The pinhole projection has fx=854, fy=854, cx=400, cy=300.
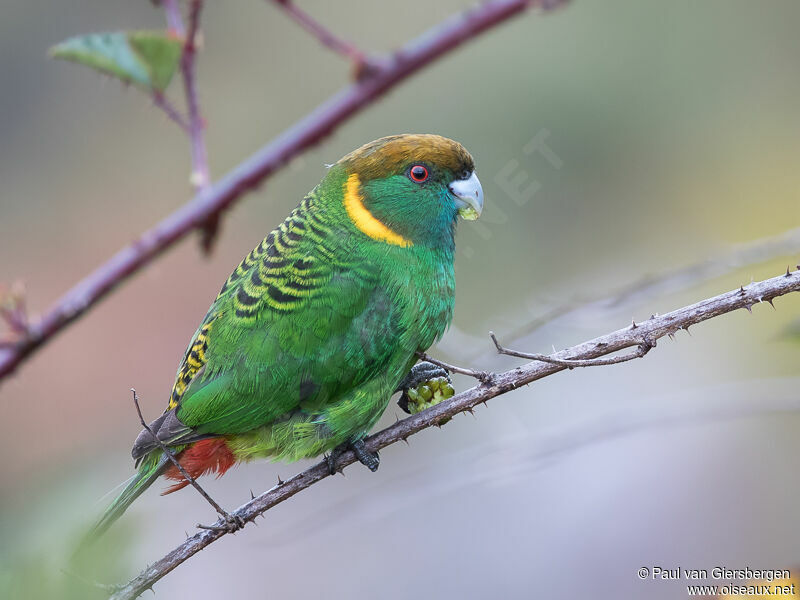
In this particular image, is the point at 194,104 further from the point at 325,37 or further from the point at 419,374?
the point at 419,374

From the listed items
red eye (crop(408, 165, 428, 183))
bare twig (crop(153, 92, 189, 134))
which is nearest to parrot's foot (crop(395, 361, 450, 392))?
red eye (crop(408, 165, 428, 183))

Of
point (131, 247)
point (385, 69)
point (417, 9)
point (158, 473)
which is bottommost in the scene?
point (131, 247)

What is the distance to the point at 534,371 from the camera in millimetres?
2484

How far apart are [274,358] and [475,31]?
2.21 metres

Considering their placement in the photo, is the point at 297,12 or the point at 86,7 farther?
the point at 86,7

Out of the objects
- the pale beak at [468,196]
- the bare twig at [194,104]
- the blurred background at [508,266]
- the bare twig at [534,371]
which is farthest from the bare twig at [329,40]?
the pale beak at [468,196]

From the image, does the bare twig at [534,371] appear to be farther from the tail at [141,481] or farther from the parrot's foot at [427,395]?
the tail at [141,481]

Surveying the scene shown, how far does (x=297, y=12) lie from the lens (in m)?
0.91

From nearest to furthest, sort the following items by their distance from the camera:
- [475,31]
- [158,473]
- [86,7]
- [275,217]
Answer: [475,31]
[158,473]
[275,217]
[86,7]

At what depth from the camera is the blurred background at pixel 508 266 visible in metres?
5.24

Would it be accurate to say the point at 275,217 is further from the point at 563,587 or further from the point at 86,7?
the point at 563,587

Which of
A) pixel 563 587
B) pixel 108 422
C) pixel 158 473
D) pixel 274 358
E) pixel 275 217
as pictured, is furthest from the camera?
pixel 275 217

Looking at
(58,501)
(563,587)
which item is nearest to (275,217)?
(563,587)

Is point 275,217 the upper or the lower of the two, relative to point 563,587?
upper
